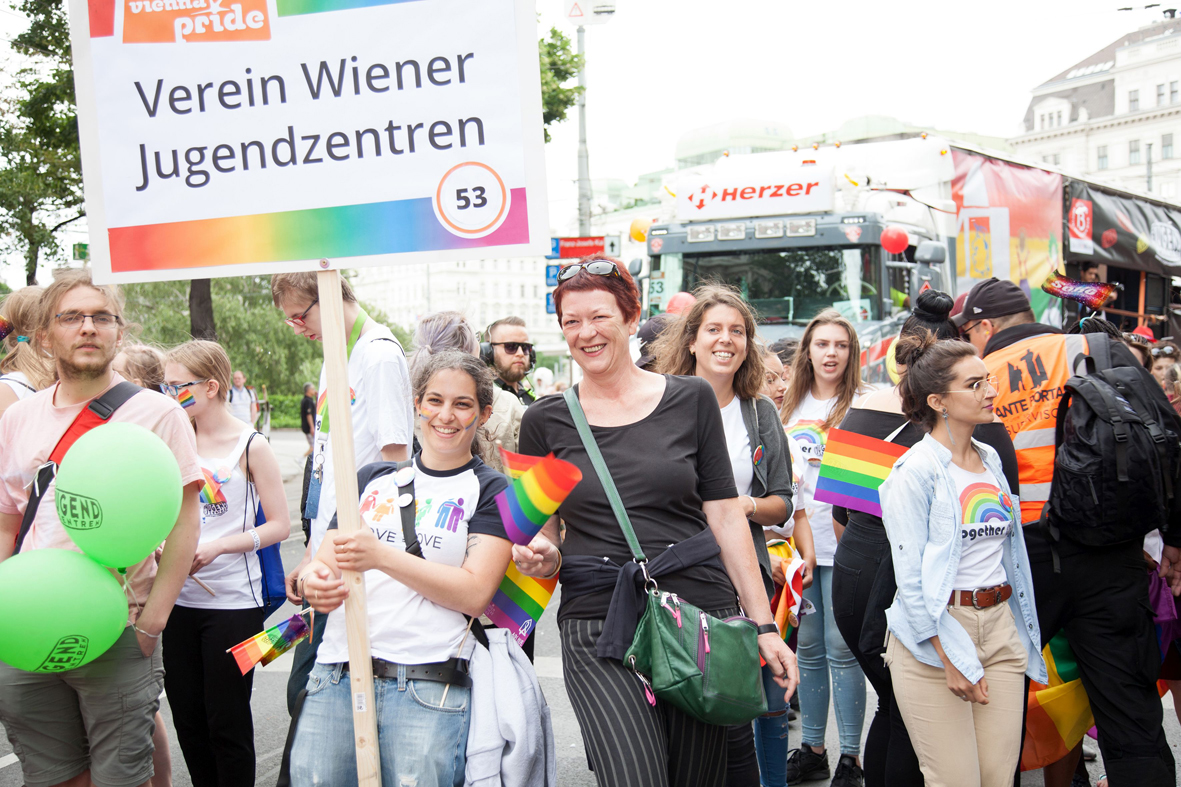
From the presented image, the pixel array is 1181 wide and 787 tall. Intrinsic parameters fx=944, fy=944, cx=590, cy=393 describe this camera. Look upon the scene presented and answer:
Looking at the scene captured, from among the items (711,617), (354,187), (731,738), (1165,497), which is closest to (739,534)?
(711,617)

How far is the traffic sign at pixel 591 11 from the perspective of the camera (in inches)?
468

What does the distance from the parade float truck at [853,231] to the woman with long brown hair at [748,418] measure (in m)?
5.13

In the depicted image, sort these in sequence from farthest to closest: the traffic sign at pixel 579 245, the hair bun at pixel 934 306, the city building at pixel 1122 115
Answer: the city building at pixel 1122 115 < the traffic sign at pixel 579 245 < the hair bun at pixel 934 306

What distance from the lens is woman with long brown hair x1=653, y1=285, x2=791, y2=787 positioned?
3.44m

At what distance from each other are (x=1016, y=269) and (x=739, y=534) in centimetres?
975

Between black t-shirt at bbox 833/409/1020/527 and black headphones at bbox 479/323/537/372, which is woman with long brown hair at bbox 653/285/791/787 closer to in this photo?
black t-shirt at bbox 833/409/1020/527

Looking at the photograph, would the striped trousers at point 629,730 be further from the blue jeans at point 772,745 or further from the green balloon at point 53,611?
the green balloon at point 53,611

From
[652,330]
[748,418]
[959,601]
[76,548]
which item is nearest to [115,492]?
[76,548]

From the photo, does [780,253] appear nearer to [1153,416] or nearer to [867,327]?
[867,327]

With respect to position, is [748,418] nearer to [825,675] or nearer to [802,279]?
[825,675]

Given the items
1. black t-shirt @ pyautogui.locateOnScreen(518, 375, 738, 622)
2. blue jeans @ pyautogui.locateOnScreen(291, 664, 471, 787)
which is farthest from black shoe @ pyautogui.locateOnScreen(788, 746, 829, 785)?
blue jeans @ pyautogui.locateOnScreen(291, 664, 471, 787)

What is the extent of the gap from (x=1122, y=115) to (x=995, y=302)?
244ft

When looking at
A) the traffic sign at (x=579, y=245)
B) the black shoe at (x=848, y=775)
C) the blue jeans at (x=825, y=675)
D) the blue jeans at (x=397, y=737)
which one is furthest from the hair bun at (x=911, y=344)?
the traffic sign at (x=579, y=245)

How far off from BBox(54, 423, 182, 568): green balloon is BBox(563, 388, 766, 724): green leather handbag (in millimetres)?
1427
